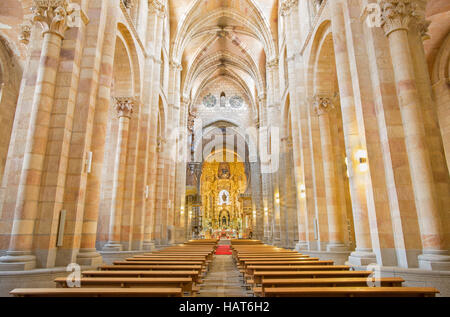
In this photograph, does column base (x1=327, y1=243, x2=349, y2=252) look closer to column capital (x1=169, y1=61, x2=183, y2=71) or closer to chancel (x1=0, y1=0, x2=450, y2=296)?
chancel (x1=0, y1=0, x2=450, y2=296)

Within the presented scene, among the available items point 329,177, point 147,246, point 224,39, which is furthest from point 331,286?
point 224,39

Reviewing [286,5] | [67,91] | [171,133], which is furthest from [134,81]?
[286,5]

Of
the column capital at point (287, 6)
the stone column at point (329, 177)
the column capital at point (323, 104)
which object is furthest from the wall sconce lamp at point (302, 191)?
the column capital at point (287, 6)

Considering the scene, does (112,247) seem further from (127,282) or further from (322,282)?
(322,282)

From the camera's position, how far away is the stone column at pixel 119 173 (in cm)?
1161

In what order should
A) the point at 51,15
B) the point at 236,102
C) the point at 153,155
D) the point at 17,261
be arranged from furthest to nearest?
the point at 236,102 → the point at 153,155 → the point at 51,15 → the point at 17,261

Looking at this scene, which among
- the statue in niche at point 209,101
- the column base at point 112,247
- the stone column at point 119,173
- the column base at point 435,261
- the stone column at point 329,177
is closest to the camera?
the column base at point 435,261

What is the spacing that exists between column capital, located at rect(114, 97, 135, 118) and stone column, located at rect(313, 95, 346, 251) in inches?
360

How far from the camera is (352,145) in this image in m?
8.52

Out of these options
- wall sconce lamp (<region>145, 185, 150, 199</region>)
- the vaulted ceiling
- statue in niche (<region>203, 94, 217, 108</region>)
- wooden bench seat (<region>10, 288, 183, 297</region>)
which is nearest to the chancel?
wooden bench seat (<region>10, 288, 183, 297</region>)

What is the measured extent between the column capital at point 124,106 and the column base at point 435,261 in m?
12.5

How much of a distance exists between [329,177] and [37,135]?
1096cm

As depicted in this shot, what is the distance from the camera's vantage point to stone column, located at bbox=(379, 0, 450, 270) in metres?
6.11

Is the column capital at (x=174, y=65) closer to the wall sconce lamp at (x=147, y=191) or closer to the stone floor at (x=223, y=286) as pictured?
the wall sconce lamp at (x=147, y=191)
